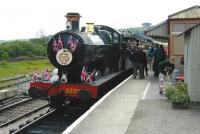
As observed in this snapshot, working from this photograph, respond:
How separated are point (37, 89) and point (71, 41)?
1.91 meters

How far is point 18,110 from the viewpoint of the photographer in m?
16.2

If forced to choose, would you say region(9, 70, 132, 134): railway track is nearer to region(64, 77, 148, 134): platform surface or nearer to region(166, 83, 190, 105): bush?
region(64, 77, 148, 134): platform surface

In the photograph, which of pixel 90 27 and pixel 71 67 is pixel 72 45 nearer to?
pixel 71 67

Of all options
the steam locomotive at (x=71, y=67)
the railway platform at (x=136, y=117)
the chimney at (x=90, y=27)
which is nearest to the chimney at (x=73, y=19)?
the steam locomotive at (x=71, y=67)

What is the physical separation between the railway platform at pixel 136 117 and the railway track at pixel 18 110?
9.86ft

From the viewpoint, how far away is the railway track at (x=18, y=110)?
14.3m

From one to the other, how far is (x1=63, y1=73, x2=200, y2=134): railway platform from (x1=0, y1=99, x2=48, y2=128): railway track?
300cm

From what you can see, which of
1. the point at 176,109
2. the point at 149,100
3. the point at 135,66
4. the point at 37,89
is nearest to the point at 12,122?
the point at 37,89

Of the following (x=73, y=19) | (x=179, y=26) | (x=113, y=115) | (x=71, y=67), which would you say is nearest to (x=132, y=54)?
(x=179, y=26)

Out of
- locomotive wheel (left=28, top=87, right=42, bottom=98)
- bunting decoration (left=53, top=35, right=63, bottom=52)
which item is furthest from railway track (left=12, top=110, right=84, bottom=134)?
bunting decoration (left=53, top=35, right=63, bottom=52)

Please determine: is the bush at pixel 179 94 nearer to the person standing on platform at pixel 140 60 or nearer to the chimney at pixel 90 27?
the chimney at pixel 90 27

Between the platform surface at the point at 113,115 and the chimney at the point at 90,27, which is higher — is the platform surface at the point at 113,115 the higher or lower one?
the lower one

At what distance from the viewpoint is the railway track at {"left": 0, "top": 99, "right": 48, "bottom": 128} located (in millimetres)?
14266

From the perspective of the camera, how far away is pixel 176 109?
11945mm
